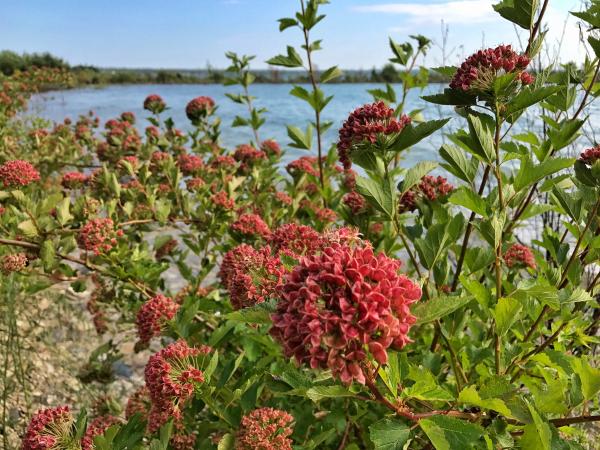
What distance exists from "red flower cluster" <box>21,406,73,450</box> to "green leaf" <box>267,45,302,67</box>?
4.72 ft

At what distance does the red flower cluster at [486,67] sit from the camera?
3.18 ft

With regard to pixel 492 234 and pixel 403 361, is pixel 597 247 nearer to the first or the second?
pixel 492 234

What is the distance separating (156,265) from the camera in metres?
1.90

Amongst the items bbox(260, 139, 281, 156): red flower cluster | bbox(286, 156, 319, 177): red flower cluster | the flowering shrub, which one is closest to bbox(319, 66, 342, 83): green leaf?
the flowering shrub

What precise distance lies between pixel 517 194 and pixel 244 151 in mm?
1986

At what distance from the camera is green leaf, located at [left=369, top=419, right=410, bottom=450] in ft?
2.66

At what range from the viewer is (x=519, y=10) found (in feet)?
3.73

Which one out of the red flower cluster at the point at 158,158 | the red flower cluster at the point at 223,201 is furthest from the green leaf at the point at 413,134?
the red flower cluster at the point at 158,158

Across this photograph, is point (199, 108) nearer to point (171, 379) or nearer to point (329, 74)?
point (329, 74)

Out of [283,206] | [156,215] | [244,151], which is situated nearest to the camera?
[156,215]

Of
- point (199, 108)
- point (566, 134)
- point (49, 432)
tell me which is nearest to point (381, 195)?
point (566, 134)

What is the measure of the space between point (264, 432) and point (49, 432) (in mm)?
545

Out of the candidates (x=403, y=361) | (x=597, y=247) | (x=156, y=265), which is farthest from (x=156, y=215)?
(x=597, y=247)

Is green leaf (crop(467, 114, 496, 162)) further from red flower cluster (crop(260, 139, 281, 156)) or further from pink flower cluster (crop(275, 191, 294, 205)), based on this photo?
red flower cluster (crop(260, 139, 281, 156))
